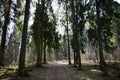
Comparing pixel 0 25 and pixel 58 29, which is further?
pixel 58 29

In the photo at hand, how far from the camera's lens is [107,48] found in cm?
2350

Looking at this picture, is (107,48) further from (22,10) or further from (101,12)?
(22,10)

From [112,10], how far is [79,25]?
17.8 feet

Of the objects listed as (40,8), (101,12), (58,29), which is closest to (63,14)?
A: (58,29)

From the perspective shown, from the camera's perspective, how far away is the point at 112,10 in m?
19.1

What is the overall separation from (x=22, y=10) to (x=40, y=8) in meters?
2.85

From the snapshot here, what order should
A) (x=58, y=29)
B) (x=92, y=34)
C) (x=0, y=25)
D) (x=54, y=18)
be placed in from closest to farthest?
1. (x=0, y=25)
2. (x=92, y=34)
3. (x=54, y=18)
4. (x=58, y=29)

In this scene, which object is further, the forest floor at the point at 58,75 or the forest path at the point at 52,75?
the forest path at the point at 52,75

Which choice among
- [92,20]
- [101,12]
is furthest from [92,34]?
[101,12]

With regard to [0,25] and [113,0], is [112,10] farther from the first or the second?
[0,25]

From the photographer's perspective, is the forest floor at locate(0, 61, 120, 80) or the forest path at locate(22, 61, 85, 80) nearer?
the forest floor at locate(0, 61, 120, 80)

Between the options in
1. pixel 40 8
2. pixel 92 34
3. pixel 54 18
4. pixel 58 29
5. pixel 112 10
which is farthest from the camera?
pixel 58 29

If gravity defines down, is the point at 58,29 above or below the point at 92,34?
above

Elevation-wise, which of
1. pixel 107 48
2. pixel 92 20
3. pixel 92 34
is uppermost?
pixel 92 20
